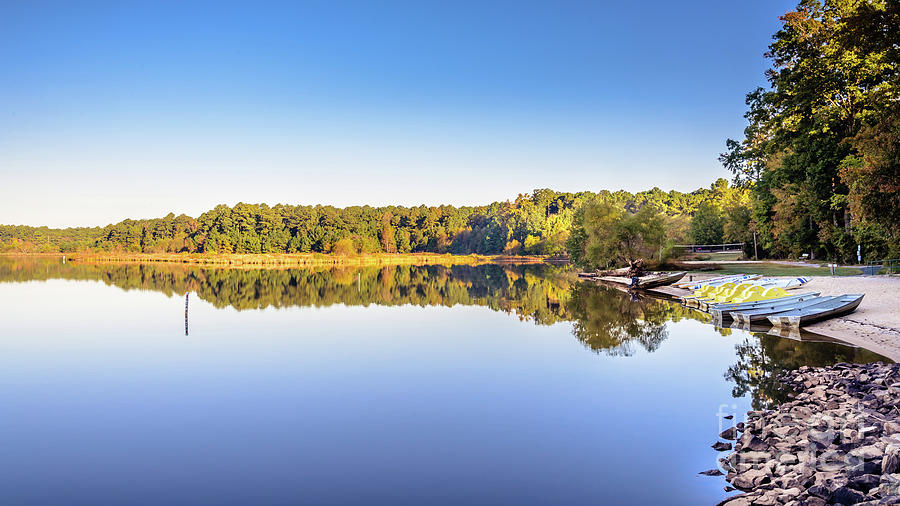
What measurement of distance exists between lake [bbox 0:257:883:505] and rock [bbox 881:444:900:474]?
1650 mm

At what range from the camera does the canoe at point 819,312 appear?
18.2 meters

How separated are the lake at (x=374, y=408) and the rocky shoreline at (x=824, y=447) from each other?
0.47 m

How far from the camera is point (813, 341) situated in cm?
1598

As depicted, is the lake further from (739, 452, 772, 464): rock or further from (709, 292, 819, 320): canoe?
(709, 292, 819, 320): canoe

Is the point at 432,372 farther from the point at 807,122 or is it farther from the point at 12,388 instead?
the point at 807,122

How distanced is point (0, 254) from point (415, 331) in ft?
499

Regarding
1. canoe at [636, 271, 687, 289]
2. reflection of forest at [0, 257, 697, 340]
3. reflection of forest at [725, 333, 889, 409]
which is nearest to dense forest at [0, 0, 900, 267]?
reflection of forest at [725, 333, 889, 409]

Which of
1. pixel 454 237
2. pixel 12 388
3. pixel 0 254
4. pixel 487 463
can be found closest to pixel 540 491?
pixel 487 463

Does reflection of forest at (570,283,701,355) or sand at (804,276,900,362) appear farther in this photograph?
reflection of forest at (570,283,701,355)

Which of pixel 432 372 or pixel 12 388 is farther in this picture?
pixel 432 372

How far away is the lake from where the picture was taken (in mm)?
7027

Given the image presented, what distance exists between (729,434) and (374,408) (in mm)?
5940

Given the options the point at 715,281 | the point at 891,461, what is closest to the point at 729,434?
the point at 891,461

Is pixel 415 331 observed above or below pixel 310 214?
below
